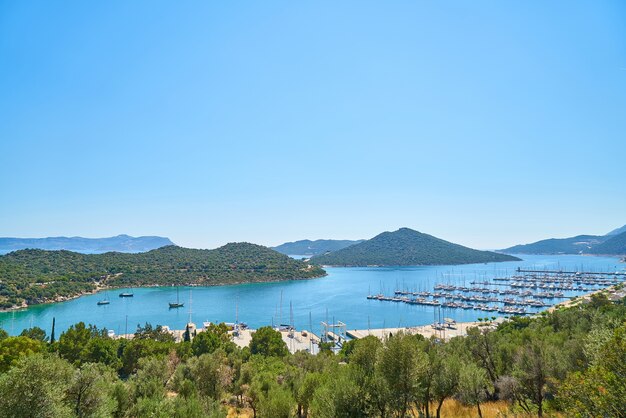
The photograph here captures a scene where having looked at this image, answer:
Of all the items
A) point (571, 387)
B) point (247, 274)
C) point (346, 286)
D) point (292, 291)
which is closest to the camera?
point (571, 387)

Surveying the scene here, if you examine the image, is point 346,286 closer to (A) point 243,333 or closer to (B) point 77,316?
(A) point 243,333

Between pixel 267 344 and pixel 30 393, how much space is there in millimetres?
34178

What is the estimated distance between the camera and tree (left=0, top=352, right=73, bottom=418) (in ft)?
34.5

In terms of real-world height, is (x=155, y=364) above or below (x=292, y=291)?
above

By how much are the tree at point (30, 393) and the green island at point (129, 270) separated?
99.0m

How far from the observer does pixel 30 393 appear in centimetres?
1066

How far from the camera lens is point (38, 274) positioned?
11412cm

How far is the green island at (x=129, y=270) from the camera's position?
9906cm

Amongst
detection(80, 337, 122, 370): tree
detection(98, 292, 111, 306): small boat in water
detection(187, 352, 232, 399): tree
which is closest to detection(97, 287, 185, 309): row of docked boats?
detection(98, 292, 111, 306): small boat in water

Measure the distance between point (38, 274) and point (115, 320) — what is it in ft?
190

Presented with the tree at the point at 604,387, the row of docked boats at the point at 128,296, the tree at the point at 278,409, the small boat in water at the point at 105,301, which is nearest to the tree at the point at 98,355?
the tree at the point at 278,409

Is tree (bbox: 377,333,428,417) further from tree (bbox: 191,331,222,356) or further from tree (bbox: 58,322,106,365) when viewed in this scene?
tree (bbox: 58,322,106,365)

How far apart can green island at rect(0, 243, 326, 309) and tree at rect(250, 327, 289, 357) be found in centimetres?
7790

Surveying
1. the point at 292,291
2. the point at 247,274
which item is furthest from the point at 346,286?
the point at 247,274
